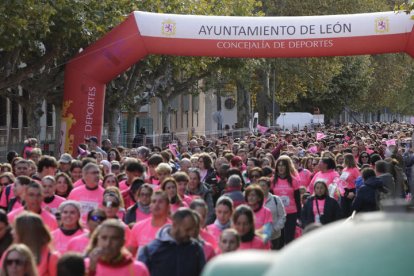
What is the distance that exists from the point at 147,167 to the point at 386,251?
12.4 m

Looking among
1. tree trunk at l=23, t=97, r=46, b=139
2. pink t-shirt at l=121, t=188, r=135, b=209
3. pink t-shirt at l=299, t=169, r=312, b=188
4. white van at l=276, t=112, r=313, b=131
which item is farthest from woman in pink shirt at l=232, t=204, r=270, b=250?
white van at l=276, t=112, r=313, b=131

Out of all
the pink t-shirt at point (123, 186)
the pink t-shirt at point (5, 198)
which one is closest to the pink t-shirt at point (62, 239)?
the pink t-shirt at point (5, 198)

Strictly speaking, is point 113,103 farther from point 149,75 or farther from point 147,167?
point 147,167

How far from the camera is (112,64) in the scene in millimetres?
23578

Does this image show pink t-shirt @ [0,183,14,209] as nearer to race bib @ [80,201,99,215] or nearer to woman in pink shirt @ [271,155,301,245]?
race bib @ [80,201,99,215]

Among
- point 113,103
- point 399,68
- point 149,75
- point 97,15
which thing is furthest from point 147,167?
point 399,68

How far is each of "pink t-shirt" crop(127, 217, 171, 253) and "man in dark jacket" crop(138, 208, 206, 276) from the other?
1182 millimetres

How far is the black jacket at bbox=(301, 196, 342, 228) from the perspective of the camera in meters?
13.3

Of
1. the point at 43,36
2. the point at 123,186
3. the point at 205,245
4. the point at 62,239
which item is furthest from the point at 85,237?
the point at 43,36

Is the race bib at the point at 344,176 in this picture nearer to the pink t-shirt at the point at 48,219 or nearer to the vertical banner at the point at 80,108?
the pink t-shirt at the point at 48,219

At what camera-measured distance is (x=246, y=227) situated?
862 cm

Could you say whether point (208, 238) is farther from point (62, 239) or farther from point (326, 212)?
point (326, 212)

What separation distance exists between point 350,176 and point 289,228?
2304 millimetres

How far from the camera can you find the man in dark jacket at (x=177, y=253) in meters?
7.32
